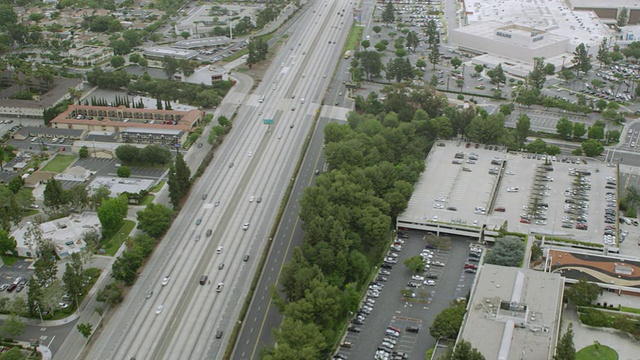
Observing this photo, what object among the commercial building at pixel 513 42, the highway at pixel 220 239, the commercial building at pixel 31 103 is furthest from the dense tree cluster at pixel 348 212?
the commercial building at pixel 31 103

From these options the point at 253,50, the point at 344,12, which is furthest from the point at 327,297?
the point at 344,12

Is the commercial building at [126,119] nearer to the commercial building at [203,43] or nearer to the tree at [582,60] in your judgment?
the commercial building at [203,43]

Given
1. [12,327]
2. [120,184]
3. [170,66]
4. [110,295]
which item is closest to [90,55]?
[170,66]

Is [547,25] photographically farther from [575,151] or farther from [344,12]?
[575,151]

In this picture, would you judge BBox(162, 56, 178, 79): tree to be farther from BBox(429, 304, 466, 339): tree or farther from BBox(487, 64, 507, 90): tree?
BBox(429, 304, 466, 339): tree

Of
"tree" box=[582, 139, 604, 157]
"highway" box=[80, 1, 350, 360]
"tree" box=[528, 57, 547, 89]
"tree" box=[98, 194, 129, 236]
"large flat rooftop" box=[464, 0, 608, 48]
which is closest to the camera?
"highway" box=[80, 1, 350, 360]

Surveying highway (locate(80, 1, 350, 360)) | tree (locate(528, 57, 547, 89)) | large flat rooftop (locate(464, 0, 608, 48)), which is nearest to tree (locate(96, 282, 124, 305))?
highway (locate(80, 1, 350, 360))

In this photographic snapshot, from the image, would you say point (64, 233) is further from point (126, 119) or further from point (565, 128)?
point (565, 128)
